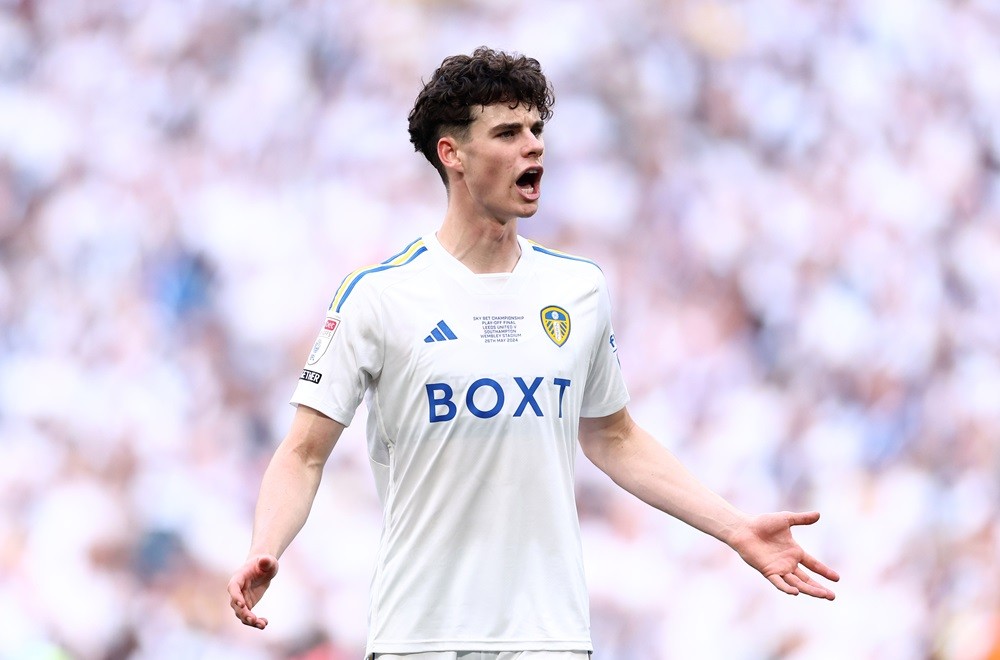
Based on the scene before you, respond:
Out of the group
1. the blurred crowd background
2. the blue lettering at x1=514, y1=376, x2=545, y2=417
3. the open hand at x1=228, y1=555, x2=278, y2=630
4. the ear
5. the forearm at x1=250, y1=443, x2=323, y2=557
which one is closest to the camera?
the open hand at x1=228, y1=555, x2=278, y2=630

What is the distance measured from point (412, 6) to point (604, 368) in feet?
9.62

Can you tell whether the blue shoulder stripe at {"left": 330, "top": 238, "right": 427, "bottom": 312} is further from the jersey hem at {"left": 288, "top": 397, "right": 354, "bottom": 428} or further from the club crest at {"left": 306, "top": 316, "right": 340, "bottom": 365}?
the jersey hem at {"left": 288, "top": 397, "right": 354, "bottom": 428}

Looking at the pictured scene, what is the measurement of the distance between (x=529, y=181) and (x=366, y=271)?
0.44m

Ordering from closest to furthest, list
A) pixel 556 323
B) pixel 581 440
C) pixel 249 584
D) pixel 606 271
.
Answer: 1. pixel 249 584
2. pixel 556 323
3. pixel 581 440
4. pixel 606 271

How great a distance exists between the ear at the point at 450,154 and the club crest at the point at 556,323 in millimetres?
409

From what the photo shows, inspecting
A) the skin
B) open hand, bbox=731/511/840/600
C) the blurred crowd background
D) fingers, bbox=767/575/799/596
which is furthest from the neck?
the blurred crowd background

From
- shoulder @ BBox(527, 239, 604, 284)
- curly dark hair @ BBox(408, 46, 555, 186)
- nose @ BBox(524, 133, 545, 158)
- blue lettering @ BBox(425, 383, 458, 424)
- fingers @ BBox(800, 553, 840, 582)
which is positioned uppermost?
curly dark hair @ BBox(408, 46, 555, 186)

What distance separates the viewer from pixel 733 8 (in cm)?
597

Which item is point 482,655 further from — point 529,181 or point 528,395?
point 529,181

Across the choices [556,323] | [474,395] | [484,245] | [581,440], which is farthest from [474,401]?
[581,440]

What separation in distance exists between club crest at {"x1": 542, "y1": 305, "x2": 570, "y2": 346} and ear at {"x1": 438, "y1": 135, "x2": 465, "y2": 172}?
16.1 inches

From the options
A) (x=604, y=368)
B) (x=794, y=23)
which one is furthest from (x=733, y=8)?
(x=604, y=368)

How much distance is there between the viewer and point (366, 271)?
10.2 feet

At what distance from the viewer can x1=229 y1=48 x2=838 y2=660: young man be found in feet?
9.59
